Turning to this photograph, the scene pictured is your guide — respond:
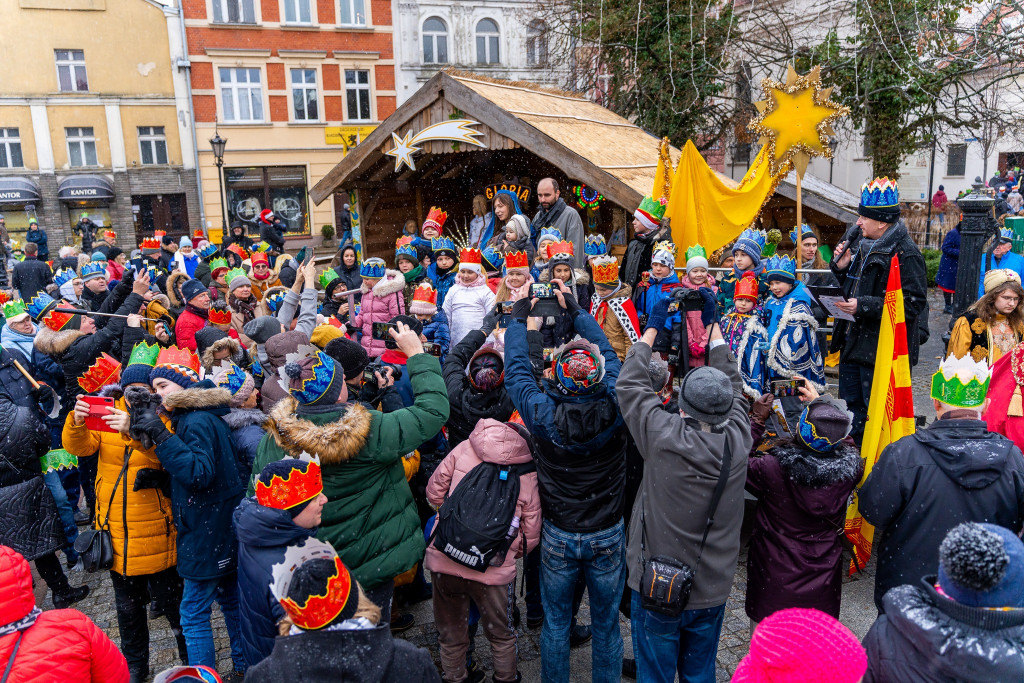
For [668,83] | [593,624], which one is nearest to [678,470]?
[593,624]

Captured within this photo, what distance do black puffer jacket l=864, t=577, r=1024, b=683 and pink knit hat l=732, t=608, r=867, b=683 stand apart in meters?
0.31

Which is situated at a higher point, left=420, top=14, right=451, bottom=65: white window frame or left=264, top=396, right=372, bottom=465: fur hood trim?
left=420, top=14, right=451, bottom=65: white window frame

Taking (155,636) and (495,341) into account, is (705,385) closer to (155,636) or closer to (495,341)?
(495,341)

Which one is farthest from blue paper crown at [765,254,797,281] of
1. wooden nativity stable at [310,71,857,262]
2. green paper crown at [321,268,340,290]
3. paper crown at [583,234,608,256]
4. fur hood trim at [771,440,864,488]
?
green paper crown at [321,268,340,290]

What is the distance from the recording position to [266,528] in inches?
104

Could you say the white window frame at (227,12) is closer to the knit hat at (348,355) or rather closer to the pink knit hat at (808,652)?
the knit hat at (348,355)

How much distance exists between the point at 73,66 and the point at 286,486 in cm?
3111

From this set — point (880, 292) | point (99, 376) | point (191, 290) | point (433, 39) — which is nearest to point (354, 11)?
point (433, 39)

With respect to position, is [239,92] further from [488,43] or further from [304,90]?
[488,43]

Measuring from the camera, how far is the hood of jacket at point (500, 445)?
3486 mm

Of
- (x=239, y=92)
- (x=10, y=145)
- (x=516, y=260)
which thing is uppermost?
(x=239, y=92)

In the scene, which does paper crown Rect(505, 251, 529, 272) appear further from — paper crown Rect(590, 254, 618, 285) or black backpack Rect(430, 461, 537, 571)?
black backpack Rect(430, 461, 537, 571)

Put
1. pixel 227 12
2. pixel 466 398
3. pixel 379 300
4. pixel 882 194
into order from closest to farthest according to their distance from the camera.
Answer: pixel 466 398 → pixel 882 194 → pixel 379 300 → pixel 227 12

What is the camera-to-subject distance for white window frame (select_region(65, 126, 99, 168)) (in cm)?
2692
